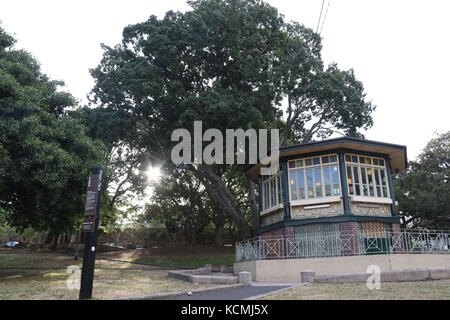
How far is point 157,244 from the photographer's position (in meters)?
47.8

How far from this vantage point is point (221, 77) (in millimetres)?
26422

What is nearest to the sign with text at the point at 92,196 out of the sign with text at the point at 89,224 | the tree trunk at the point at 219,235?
the sign with text at the point at 89,224

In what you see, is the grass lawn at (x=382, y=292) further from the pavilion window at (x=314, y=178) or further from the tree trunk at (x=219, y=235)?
the tree trunk at (x=219, y=235)

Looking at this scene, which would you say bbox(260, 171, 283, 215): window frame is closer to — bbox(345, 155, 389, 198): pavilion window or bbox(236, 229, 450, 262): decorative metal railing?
bbox(236, 229, 450, 262): decorative metal railing

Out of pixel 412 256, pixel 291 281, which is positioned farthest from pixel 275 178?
pixel 412 256

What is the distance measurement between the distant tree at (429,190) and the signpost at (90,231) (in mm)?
26879

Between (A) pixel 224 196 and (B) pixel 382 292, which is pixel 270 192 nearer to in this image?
Answer: (A) pixel 224 196

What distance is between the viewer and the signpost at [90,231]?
32.3 feet

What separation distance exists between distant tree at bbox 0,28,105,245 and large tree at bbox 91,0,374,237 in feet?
19.8

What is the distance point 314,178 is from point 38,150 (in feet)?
44.9

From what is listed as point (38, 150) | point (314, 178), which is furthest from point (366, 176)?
point (38, 150)
